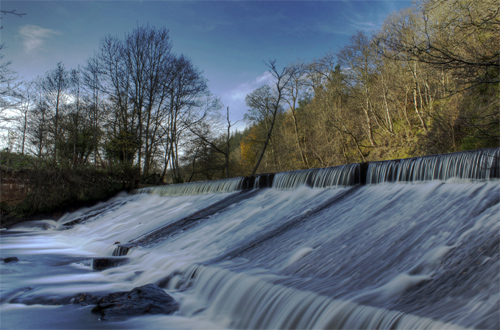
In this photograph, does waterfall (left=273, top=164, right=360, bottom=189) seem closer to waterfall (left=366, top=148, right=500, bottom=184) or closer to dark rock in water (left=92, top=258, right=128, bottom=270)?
waterfall (left=366, top=148, right=500, bottom=184)

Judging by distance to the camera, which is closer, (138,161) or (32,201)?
(32,201)

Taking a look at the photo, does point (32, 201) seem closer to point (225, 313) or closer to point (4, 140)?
point (4, 140)

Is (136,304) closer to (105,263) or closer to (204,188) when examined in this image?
(105,263)

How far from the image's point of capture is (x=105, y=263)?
574cm

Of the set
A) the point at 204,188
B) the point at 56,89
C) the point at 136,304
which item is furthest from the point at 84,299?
the point at 56,89

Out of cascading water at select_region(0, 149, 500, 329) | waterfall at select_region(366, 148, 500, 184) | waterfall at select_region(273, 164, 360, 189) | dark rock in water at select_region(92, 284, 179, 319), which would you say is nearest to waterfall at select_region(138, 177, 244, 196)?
waterfall at select_region(273, 164, 360, 189)

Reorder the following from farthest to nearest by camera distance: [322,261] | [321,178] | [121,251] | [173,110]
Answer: [173,110], [321,178], [121,251], [322,261]

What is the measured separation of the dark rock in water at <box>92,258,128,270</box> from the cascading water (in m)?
0.11

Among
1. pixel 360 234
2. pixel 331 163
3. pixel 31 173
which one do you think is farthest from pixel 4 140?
pixel 360 234

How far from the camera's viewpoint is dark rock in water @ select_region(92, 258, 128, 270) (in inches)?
225

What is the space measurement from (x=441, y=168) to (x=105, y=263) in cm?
546

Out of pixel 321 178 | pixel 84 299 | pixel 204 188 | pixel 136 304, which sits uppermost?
pixel 321 178

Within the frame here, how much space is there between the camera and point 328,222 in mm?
5000

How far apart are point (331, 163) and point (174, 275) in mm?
18963
